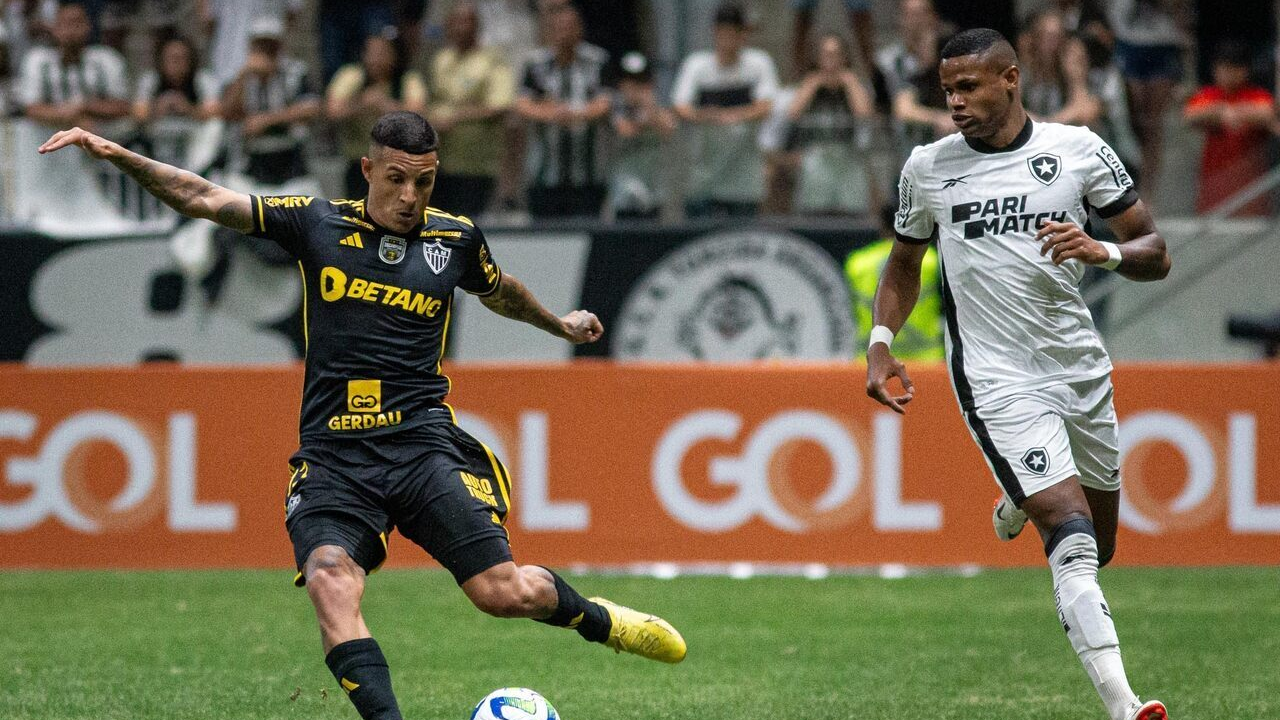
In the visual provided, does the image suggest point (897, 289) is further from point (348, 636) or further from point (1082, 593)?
point (348, 636)

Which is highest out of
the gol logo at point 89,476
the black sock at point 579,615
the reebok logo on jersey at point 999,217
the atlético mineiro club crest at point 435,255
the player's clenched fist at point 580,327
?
the reebok logo on jersey at point 999,217

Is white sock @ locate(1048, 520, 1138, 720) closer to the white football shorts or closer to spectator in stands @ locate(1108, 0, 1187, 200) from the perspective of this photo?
the white football shorts

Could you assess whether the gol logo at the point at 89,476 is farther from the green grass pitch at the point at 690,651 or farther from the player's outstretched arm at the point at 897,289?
the player's outstretched arm at the point at 897,289

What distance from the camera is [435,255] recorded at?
6402mm

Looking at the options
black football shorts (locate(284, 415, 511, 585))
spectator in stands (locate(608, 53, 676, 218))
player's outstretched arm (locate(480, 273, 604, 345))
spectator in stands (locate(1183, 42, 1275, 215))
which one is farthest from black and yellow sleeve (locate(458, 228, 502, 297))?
spectator in stands (locate(1183, 42, 1275, 215))

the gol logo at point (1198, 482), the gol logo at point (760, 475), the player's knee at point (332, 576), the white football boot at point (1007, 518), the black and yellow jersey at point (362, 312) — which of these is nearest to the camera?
the player's knee at point (332, 576)

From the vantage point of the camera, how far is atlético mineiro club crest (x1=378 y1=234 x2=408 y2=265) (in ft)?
20.6

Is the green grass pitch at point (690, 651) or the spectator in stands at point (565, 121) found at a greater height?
the spectator in stands at point (565, 121)

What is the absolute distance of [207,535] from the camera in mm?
11570

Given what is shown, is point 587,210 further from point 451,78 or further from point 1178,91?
point 1178,91

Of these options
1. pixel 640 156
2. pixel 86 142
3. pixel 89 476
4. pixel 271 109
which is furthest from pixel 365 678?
pixel 271 109

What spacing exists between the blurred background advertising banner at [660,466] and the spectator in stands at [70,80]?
3.50 meters

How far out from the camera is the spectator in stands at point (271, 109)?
45.9 ft

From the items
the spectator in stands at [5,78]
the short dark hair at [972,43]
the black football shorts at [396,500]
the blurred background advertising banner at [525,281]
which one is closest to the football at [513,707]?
the black football shorts at [396,500]
